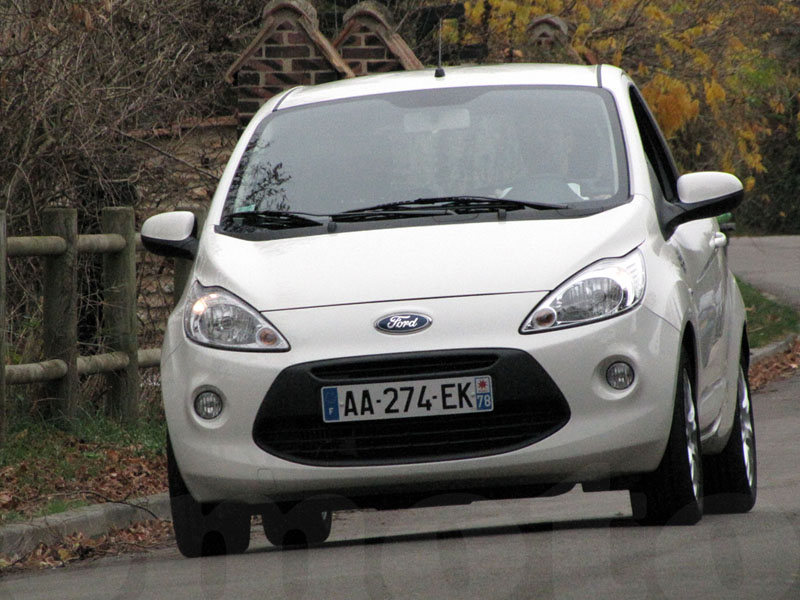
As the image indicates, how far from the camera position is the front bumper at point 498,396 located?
19.5ft

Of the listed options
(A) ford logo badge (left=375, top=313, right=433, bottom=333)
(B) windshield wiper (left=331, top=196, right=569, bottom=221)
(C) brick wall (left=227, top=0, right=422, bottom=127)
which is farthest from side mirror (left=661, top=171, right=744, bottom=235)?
(C) brick wall (left=227, top=0, right=422, bottom=127)

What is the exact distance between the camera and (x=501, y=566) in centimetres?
556

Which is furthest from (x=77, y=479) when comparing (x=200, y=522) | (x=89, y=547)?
(x=200, y=522)

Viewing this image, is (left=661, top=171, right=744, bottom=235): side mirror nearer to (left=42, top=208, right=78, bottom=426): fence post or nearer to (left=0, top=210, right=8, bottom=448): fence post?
(left=0, top=210, right=8, bottom=448): fence post

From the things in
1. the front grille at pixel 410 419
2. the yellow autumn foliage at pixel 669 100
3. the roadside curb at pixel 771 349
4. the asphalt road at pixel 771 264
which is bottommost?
the asphalt road at pixel 771 264

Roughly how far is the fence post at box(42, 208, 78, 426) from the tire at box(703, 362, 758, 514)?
13.4 ft

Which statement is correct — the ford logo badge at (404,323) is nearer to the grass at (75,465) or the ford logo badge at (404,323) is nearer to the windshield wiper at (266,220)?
the windshield wiper at (266,220)

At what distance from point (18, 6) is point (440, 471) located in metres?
6.09

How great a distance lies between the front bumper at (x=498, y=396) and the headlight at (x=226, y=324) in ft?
0.14

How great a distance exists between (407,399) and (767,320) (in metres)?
13.4

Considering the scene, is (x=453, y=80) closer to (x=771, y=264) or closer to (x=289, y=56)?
(x=289, y=56)

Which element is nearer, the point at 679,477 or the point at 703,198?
the point at 679,477

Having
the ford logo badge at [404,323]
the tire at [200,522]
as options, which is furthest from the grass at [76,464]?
the ford logo badge at [404,323]

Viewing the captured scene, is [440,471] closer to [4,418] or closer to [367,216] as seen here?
[367,216]
